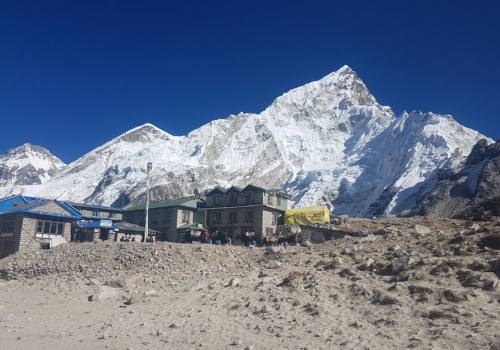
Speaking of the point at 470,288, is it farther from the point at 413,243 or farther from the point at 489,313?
the point at 413,243

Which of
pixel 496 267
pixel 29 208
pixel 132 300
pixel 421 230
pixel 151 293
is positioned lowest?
pixel 132 300

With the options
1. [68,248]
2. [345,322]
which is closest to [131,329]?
[345,322]

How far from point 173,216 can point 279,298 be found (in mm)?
41894

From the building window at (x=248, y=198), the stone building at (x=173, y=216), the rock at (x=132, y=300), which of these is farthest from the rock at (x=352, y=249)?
the stone building at (x=173, y=216)

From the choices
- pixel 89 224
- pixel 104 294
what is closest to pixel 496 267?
pixel 104 294

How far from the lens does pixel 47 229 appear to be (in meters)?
46.1

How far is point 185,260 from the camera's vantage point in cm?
2917

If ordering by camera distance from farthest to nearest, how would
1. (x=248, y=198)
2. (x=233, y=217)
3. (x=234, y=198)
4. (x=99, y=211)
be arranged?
(x=99, y=211) < (x=234, y=198) < (x=248, y=198) < (x=233, y=217)

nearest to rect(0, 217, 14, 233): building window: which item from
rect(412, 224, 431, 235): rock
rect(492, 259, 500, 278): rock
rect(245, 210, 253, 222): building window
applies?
rect(245, 210, 253, 222): building window

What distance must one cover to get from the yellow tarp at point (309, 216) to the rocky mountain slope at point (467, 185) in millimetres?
48926

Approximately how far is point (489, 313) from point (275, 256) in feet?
50.2

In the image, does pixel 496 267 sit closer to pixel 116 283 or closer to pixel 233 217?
pixel 116 283

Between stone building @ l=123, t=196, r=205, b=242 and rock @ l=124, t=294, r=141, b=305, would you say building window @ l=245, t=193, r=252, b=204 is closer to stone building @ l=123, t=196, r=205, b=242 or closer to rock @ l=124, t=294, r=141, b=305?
stone building @ l=123, t=196, r=205, b=242

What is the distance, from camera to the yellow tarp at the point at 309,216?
48.4 m
